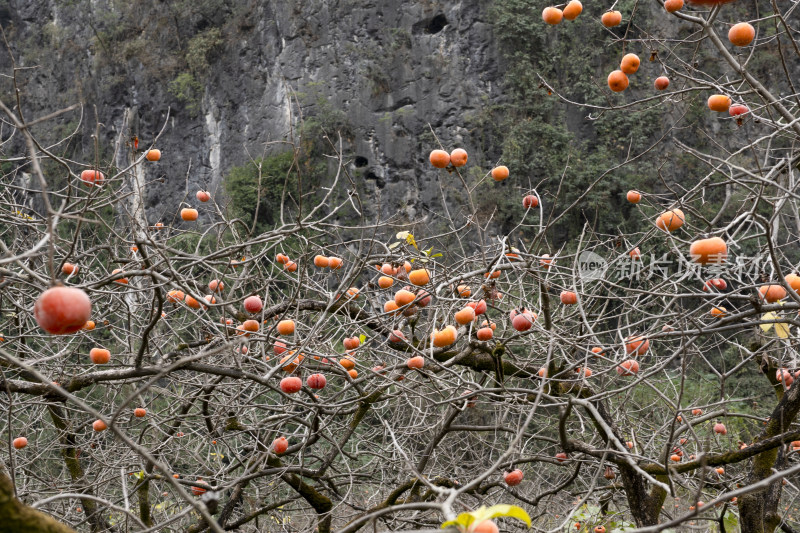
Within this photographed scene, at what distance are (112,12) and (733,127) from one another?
16.1 m

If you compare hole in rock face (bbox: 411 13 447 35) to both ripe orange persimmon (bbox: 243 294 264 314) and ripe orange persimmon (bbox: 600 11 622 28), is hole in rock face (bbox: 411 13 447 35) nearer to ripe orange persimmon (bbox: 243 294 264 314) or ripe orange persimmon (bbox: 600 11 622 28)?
ripe orange persimmon (bbox: 600 11 622 28)

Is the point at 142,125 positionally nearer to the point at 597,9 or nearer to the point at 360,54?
the point at 360,54

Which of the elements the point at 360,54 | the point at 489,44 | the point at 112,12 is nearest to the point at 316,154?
the point at 360,54

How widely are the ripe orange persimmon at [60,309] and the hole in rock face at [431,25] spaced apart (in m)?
14.7

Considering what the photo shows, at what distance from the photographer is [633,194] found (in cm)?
319

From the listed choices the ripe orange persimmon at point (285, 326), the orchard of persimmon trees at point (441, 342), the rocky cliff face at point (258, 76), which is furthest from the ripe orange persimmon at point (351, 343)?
the rocky cliff face at point (258, 76)

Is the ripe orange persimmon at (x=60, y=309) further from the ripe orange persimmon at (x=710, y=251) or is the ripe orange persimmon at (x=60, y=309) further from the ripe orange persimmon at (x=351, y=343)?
the ripe orange persimmon at (x=351, y=343)

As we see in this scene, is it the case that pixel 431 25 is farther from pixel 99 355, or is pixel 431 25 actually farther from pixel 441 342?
pixel 441 342

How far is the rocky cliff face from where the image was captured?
14.3 meters

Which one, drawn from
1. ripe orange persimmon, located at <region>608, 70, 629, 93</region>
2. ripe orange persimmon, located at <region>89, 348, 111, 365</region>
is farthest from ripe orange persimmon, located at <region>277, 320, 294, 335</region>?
ripe orange persimmon, located at <region>608, 70, 629, 93</region>

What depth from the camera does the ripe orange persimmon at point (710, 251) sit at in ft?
4.92

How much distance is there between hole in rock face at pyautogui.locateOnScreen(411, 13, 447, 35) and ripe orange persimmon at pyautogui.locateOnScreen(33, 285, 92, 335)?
48.2 feet

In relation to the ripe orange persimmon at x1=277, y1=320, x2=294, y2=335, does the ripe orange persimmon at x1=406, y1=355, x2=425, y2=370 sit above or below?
below

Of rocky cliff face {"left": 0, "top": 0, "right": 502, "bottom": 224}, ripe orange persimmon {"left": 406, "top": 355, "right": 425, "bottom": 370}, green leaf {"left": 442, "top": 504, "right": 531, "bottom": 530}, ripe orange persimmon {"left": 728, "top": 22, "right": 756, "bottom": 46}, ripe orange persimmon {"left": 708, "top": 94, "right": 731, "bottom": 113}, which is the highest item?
green leaf {"left": 442, "top": 504, "right": 531, "bottom": 530}
